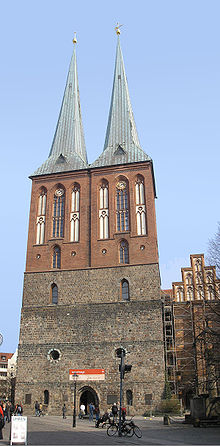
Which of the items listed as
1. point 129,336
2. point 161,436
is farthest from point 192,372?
point 161,436

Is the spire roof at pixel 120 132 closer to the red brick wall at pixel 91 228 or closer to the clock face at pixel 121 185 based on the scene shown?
the red brick wall at pixel 91 228

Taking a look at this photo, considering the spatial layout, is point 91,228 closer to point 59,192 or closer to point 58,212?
point 58,212

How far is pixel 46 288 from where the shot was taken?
106 feet

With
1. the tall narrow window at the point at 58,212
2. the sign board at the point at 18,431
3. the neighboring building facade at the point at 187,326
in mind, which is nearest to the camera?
Result: the sign board at the point at 18,431

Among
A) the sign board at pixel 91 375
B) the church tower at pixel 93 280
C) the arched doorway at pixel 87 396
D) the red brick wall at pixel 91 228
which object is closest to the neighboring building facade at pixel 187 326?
the church tower at pixel 93 280

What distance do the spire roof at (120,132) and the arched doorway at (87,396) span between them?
1774cm

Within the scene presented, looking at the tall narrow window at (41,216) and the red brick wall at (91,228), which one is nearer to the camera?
the red brick wall at (91,228)

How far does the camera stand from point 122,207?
34188 millimetres

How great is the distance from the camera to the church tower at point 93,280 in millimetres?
28938

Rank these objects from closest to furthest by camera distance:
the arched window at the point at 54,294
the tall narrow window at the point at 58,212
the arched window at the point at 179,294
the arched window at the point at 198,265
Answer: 1. the arched window at the point at 54,294
2. the tall narrow window at the point at 58,212
3. the arched window at the point at 179,294
4. the arched window at the point at 198,265

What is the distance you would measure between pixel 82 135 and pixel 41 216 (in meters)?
10.6

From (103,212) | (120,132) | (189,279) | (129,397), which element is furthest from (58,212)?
(129,397)

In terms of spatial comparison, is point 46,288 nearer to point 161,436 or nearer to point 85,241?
point 85,241

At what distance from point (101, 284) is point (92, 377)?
6.53 m
